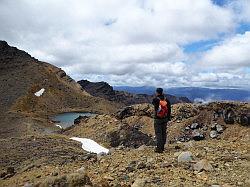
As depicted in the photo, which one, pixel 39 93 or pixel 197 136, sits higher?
pixel 39 93

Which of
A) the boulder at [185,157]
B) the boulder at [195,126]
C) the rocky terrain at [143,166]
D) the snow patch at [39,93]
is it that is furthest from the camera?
the snow patch at [39,93]

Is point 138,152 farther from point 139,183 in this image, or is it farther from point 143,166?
point 139,183

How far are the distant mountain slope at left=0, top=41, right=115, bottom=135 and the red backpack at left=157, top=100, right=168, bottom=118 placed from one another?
91797mm

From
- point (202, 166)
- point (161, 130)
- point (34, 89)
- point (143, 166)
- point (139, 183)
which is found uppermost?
point (34, 89)

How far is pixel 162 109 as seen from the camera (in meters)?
18.0

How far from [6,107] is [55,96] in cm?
2783

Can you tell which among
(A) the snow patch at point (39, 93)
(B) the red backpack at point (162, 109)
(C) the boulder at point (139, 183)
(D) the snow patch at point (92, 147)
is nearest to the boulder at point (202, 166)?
(C) the boulder at point (139, 183)

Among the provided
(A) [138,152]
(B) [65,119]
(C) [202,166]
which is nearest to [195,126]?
(A) [138,152]

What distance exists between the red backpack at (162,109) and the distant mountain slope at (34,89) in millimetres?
91797

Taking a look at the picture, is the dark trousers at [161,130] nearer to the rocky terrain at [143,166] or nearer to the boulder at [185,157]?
the rocky terrain at [143,166]

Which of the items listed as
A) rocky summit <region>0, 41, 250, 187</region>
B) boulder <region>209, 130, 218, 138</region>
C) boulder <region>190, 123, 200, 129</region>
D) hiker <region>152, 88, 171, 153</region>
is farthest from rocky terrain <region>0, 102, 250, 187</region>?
boulder <region>190, 123, 200, 129</region>

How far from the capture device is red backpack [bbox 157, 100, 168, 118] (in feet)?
59.1

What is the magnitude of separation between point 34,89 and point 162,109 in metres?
116

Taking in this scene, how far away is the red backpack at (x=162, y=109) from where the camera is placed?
1801 centimetres
